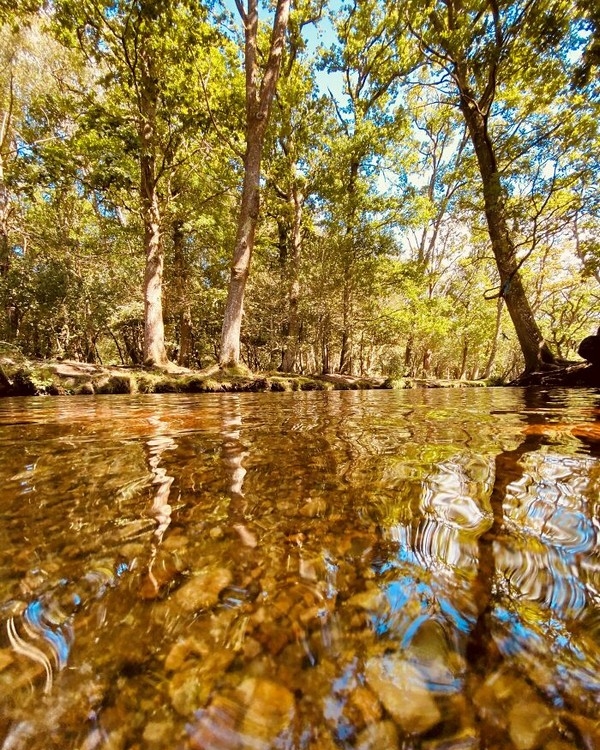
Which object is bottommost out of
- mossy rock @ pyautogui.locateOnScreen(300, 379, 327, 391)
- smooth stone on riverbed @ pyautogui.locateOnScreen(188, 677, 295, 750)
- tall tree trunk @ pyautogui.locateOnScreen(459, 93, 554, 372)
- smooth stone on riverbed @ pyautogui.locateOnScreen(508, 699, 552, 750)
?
smooth stone on riverbed @ pyautogui.locateOnScreen(188, 677, 295, 750)

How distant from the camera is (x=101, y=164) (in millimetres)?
10320

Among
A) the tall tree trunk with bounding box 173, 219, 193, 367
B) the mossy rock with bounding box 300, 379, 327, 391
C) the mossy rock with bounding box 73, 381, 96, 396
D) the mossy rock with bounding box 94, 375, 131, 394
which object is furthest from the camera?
the tall tree trunk with bounding box 173, 219, 193, 367

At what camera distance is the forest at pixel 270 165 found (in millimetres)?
8250

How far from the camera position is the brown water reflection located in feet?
2.09

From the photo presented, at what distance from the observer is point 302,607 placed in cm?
95

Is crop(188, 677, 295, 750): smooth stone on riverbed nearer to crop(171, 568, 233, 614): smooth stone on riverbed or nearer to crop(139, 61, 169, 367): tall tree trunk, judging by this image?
crop(171, 568, 233, 614): smooth stone on riverbed

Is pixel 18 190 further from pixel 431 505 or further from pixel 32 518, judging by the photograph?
pixel 431 505

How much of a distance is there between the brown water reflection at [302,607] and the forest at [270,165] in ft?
26.4

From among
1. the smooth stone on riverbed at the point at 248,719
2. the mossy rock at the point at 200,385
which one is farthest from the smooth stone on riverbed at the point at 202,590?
the mossy rock at the point at 200,385

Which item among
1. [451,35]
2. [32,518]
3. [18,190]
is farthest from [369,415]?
[18,190]

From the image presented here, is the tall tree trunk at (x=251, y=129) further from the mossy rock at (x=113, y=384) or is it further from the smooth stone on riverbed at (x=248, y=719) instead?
the smooth stone on riverbed at (x=248, y=719)

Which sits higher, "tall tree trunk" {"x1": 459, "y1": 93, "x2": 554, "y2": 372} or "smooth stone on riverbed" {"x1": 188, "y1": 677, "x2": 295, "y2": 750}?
"tall tree trunk" {"x1": 459, "y1": 93, "x2": 554, "y2": 372}

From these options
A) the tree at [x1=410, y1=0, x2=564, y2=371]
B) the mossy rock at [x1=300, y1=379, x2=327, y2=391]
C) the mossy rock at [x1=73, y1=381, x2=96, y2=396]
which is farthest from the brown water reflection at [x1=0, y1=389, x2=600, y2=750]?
the mossy rock at [x1=300, y1=379, x2=327, y2=391]

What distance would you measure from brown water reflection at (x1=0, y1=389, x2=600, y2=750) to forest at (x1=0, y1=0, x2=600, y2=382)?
26.4 ft
